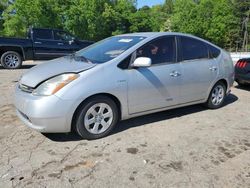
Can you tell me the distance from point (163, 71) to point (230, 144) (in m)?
1.52

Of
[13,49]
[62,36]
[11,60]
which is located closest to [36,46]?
[13,49]

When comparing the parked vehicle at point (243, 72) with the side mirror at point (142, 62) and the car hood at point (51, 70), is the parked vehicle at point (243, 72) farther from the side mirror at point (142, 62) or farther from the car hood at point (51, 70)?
the car hood at point (51, 70)

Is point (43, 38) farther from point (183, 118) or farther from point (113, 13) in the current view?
point (113, 13)

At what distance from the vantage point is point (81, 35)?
138 feet

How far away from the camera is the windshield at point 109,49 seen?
179 inches

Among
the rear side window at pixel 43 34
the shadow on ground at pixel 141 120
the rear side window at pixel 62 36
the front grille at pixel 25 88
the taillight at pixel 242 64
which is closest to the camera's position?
the front grille at pixel 25 88

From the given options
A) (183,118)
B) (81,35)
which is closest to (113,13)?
(81,35)

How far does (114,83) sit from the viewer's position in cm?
423

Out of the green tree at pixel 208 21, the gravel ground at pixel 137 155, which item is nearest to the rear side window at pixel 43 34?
the gravel ground at pixel 137 155

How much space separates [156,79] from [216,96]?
1.88m

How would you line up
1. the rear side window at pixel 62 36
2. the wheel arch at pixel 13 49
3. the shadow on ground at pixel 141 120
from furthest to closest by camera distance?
1. the rear side window at pixel 62 36
2. the wheel arch at pixel 13 49
3. the shadow on ground at pixel 141 120

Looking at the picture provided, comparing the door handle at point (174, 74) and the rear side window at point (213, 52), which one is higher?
the rear side window at point (213, 52)

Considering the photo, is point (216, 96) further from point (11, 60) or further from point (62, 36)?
point (62, 36)

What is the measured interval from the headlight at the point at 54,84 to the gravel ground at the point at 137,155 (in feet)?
2.42
